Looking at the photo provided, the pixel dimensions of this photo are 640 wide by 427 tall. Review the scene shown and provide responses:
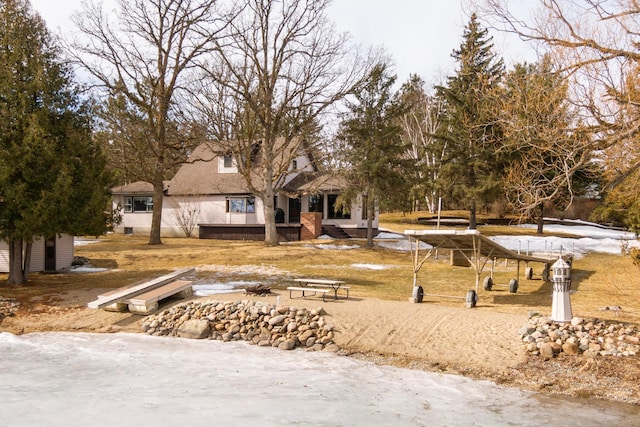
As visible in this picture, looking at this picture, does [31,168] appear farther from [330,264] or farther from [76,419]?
[330,264]

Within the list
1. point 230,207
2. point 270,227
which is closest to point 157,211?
point 230,207

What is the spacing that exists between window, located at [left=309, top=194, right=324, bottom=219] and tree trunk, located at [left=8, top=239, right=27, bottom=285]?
19779 mm

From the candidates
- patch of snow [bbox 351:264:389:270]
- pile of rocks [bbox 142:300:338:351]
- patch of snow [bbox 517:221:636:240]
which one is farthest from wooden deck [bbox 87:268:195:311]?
patch of snow [bbox 517:221:636:240]

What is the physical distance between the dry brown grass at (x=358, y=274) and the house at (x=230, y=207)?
3.74 meters

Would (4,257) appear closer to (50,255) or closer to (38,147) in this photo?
(50,255)

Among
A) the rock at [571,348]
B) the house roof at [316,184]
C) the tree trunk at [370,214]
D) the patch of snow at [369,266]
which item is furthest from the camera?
the house roof at [316,184]

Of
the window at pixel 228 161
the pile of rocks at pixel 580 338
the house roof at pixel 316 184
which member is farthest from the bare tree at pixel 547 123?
the window at pixel 228 161

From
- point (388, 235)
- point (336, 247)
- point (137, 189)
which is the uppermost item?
point (137, 189)

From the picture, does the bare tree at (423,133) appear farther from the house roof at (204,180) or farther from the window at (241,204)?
the house roof at (204,180)

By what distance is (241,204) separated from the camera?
113 ft

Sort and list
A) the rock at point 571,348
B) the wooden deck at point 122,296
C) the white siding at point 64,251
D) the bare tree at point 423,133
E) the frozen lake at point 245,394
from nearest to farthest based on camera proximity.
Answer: the frozen lake at point 245,394, the rock at point 571,348, the wooden deck at point 122,296, the white siding at point 64,251, the bare tree at point 423,133

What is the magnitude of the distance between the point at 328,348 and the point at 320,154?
1918 centimetres

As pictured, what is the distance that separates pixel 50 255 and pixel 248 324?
1243cm

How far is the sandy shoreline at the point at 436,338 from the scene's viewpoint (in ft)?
31.0
